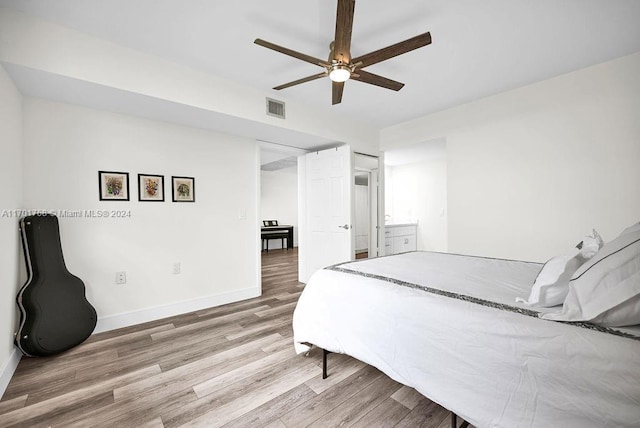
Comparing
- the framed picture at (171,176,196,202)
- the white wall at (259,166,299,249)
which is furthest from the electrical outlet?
the white wall at (259,166,299,249)

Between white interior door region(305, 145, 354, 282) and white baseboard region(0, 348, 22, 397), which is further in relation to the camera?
white interior door region(305, 145, 354, 282)

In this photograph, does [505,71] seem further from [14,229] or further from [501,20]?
[14,229]

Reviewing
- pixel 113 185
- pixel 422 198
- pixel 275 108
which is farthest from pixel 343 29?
pixel 422 198

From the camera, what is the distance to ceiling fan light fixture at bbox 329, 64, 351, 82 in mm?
1869

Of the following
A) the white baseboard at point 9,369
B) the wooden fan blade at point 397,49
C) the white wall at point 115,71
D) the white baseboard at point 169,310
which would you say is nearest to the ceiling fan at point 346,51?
the wooden fan blade at point 397,49

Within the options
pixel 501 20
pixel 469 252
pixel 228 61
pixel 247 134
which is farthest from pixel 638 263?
pixel 247 134

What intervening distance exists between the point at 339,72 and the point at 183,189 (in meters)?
2.22

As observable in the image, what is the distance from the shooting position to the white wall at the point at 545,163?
8.23 ft

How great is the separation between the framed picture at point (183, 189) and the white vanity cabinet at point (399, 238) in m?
3.47

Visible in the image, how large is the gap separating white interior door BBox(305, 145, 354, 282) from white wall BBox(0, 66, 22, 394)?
3071 millimetres

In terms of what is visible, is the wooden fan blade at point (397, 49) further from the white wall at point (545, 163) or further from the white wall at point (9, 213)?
the white wall at point (9, 213)

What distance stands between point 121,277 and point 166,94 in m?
1.83

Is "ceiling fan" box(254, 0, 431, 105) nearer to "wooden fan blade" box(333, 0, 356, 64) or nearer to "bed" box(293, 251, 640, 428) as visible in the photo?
"wooden fan blade" box(333, 0, 356, 64)

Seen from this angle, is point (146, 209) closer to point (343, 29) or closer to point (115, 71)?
point (115, 71)
